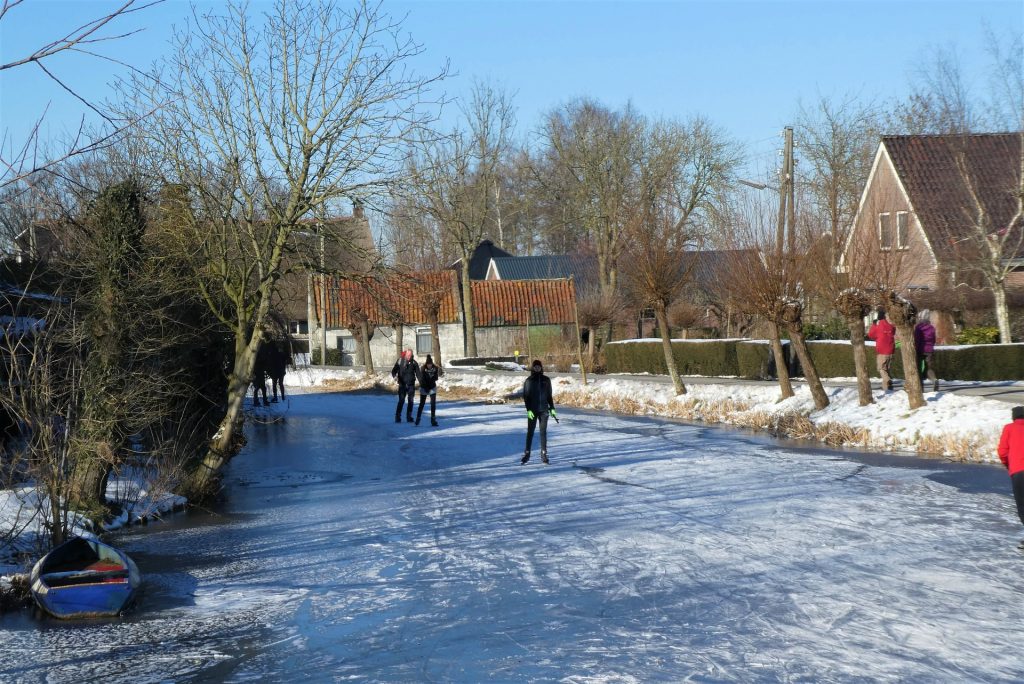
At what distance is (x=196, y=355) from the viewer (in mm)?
18891

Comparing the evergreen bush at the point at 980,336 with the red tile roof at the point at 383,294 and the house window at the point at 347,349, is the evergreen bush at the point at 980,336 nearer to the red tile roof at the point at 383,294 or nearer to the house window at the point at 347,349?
the red tile roof at the point at 383,294

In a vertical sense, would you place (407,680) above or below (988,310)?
below

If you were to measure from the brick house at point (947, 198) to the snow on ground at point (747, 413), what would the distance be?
24.7ft

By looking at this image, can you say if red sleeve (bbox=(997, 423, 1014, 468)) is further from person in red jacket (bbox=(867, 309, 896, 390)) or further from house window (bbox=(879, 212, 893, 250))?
person in red jacket (bbox=(867, 309, 896, 390))

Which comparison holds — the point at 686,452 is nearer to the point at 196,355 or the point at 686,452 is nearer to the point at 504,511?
the point at 504,511

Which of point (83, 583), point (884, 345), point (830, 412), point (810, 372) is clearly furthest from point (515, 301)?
point (83, 583)

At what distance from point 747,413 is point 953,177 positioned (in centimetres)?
1763

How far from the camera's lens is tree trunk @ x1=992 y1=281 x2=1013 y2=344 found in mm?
31656

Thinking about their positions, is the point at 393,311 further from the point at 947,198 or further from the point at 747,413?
the point at 947,198

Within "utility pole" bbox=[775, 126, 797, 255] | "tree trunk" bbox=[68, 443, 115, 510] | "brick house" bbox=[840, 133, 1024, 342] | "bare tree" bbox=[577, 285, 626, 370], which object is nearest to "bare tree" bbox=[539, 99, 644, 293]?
"bare tree" bbox=[577, 285, 626, 370]

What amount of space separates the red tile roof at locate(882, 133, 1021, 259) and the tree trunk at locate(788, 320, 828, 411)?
11.9 m

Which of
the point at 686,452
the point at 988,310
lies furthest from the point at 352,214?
the point at 988,310

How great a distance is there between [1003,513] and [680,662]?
7.19 metres

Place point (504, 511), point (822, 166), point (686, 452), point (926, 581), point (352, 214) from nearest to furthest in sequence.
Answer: point (926, 581) < point (504, 511) < point (352, 214) < point (686, 452) < point (822, 166)
